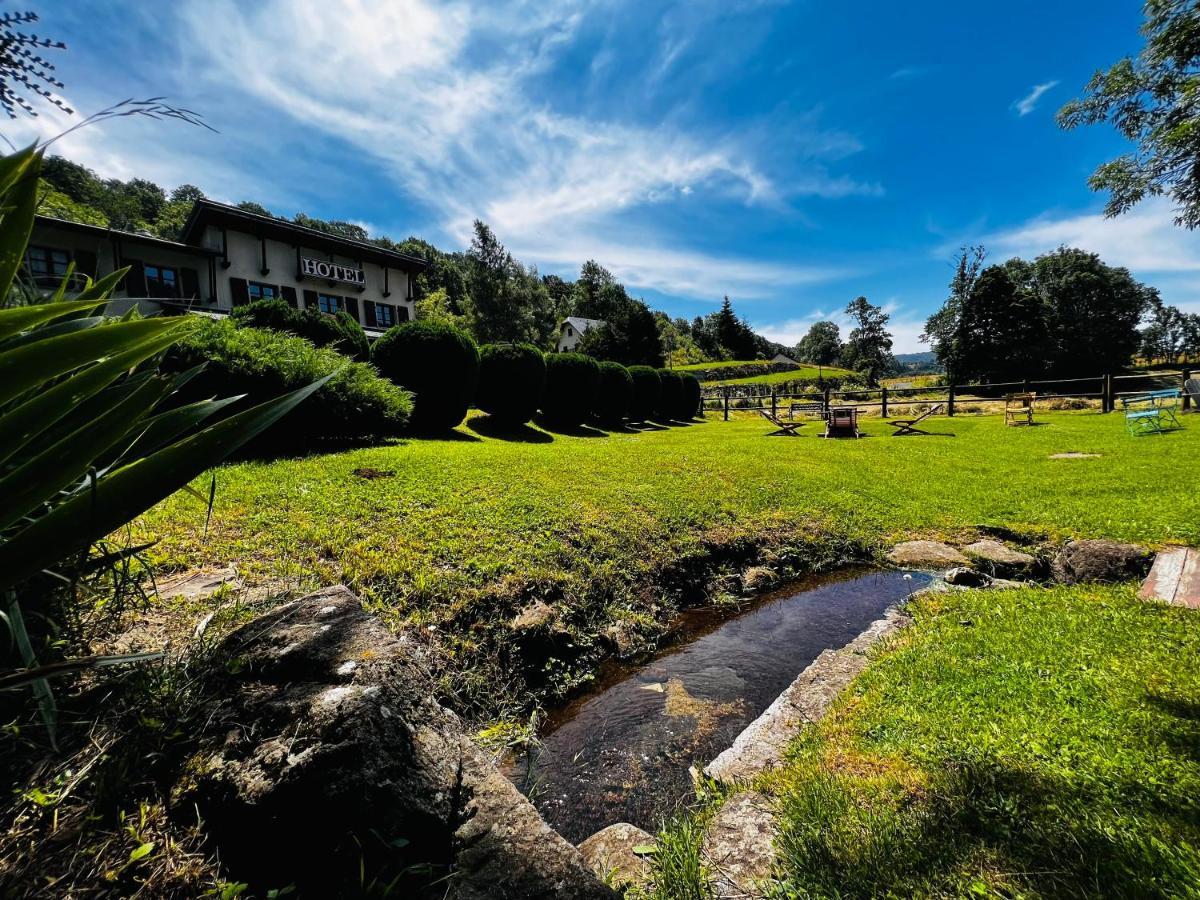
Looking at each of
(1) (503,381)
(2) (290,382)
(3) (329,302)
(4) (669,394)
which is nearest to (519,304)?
(3) (329,302)

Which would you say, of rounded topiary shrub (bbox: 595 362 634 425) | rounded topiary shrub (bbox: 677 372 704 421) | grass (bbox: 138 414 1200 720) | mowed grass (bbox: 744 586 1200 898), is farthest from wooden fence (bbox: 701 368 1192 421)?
mowed grass (bbox: 744 586 1200 898)

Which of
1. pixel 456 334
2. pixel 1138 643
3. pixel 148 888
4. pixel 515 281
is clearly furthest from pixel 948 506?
pixel 515 281

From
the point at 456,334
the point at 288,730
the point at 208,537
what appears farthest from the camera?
the point at 456,334

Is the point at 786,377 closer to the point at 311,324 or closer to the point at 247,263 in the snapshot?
the point at 247,263

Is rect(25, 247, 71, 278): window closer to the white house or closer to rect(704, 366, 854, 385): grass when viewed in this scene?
the white house

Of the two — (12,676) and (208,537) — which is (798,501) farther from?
(12,676)

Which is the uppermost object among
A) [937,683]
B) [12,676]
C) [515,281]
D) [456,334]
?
[515,281]

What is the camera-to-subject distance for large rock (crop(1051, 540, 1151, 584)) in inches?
185

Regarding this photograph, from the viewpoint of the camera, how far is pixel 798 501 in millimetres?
7523

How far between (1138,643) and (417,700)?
14.2ft

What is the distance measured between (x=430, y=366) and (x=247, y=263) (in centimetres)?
1959

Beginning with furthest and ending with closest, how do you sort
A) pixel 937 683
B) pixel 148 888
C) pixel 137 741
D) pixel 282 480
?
1. pixel 282 480
2. pixel 937 683
3. pixel 137 741
4. pixel 148 888

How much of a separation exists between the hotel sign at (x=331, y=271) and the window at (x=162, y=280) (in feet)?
17.6

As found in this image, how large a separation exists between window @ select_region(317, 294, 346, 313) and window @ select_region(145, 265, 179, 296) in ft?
20.2
